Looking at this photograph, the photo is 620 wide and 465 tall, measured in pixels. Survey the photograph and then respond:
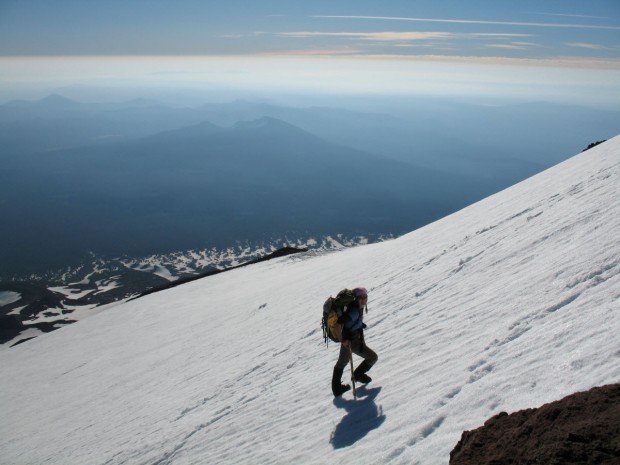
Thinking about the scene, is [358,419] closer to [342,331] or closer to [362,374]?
[362,374]

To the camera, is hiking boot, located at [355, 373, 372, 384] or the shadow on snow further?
hiking boot, located at [355, 373, 372, 384]

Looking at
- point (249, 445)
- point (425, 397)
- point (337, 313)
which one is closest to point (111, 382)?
point (249, 445)

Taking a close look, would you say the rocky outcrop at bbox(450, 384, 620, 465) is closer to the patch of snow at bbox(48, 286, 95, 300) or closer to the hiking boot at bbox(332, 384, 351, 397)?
the hiking boot at bbox(332, 384, 351, 397)

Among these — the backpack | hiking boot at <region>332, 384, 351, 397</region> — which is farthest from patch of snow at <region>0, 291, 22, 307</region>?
the backpack

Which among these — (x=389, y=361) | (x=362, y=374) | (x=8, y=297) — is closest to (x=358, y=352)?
(x=362, y=374)

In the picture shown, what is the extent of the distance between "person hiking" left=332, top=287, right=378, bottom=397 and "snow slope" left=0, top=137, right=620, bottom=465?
373 mm

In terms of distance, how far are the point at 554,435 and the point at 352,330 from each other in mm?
3573

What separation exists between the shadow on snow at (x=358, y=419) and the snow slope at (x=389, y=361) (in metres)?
0.04

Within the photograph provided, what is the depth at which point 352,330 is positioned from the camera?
268 inches

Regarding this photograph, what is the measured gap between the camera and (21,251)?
185500 millimetres

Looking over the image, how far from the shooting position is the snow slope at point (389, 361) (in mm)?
5223

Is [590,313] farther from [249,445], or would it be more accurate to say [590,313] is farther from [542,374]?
[249,445]

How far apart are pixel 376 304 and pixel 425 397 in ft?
18.8

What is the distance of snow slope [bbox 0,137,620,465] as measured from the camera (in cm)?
522
